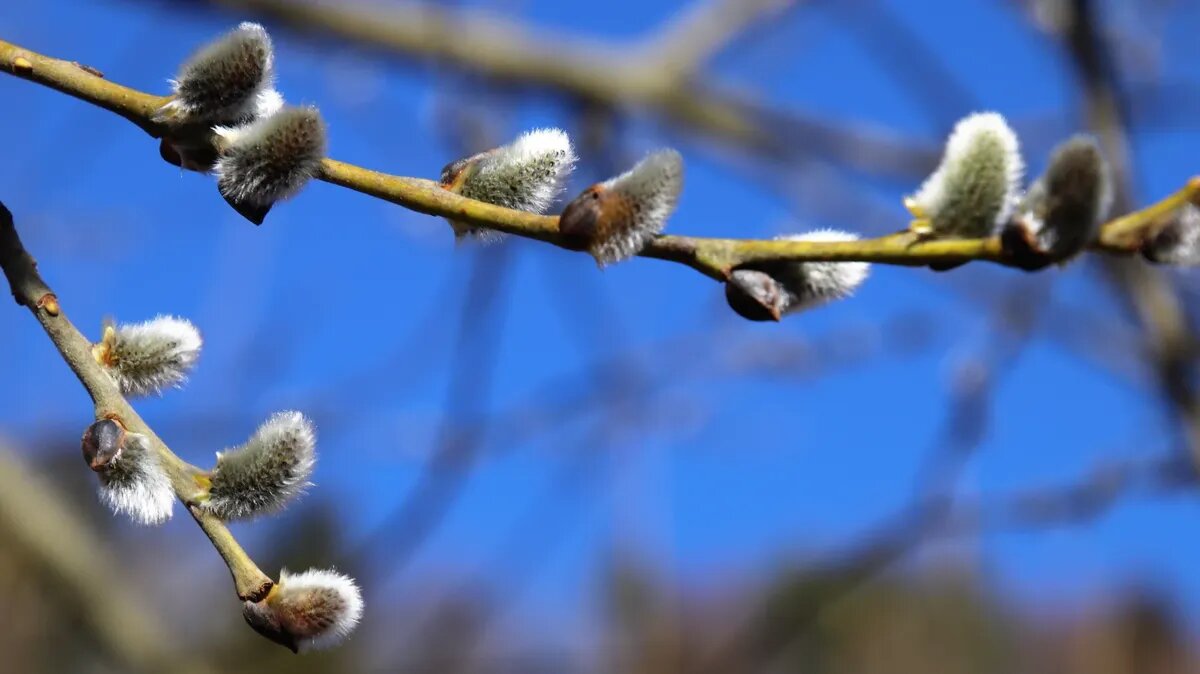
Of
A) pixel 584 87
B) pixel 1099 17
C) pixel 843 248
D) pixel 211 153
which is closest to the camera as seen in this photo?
pixel 843 248

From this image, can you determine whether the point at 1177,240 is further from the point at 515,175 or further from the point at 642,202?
the point at 515,175

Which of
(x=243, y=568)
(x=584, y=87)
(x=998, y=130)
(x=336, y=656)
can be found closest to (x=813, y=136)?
(x=584, y=87)

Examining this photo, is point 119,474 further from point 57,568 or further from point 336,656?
point 336,656

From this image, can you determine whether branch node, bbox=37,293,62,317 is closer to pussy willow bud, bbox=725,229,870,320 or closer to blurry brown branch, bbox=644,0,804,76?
pussy willow bud, bbox=725,229,870,320

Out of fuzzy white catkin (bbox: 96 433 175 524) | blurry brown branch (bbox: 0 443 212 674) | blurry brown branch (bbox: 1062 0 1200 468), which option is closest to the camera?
fuzzy white catkin (bbox: 96 433 175 524)


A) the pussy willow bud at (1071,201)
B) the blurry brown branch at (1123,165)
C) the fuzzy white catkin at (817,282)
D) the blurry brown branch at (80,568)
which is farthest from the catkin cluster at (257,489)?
the blurry brown branch at (80,568)

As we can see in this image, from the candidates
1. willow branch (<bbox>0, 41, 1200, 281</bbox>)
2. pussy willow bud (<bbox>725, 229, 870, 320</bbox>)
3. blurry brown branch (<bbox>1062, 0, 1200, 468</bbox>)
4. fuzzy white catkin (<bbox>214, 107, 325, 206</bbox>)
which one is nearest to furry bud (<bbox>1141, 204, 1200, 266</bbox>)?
willow branch (<bbox>0, 41, 1200, 281</bbox>)

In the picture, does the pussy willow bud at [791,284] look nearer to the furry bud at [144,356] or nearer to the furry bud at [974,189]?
the furry bud at [974,189]

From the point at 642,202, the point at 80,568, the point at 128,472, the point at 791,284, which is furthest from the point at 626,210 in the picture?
the point at 80,568
